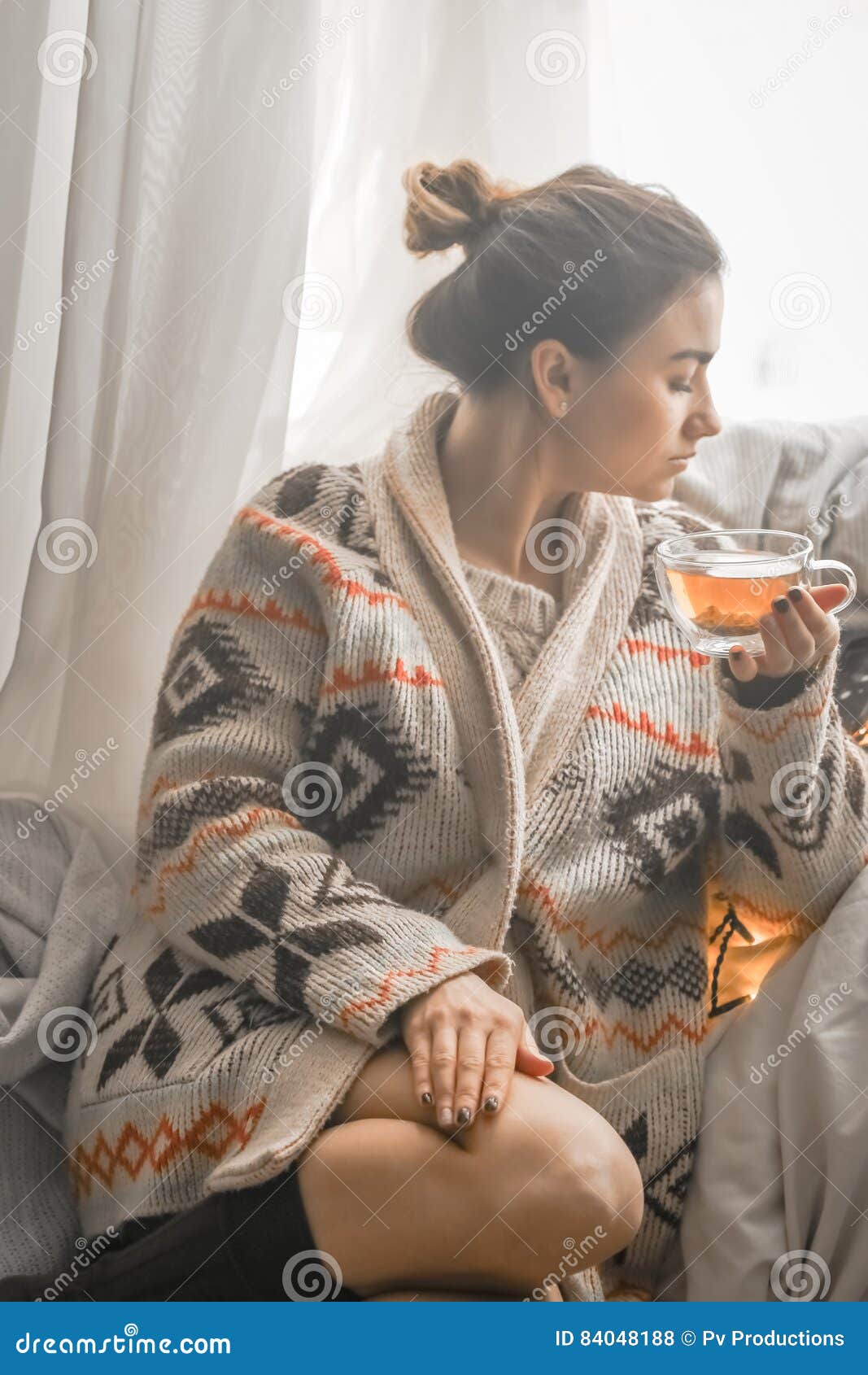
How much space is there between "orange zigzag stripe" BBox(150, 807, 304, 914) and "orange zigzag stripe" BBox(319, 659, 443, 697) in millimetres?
100

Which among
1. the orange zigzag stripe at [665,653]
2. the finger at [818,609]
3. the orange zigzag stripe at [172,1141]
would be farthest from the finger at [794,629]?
the orange zigzag stripe at [172,1141]

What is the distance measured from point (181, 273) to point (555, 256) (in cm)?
31

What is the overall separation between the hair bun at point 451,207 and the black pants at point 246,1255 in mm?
712

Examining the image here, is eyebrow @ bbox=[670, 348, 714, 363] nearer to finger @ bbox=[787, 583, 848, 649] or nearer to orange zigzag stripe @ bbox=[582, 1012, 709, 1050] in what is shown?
finger @ bbox=[787, 583, 848, 649]

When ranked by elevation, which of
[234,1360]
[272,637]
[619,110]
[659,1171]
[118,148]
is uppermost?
[619,110]

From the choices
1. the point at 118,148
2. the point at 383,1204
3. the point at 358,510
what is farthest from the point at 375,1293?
the point at 118,148

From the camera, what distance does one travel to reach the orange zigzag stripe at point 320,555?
915 mm

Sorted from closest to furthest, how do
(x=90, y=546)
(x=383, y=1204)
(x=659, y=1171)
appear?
(x=383, y=1204) < (x=659, y=1171) < (x=90, y=546)

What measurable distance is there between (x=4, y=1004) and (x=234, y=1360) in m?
0.30

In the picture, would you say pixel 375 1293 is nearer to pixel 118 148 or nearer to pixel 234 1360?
pixel 234 1360

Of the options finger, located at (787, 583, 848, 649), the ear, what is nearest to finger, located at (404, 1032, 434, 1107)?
finger, located at (787, 583, 848, 649)

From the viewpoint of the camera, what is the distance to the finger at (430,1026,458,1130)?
2.39ft

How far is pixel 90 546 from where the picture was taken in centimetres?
107

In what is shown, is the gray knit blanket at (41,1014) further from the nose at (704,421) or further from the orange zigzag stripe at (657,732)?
the nose at (704,421)
